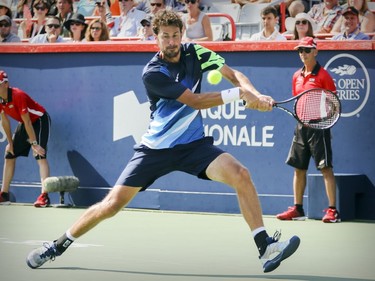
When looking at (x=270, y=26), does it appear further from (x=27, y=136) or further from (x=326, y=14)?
(x=27, y=136)


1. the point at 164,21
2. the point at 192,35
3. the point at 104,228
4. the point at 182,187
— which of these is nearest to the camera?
the point at 164,21

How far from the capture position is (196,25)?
14.1 m

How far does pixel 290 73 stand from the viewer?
12203 millimetres

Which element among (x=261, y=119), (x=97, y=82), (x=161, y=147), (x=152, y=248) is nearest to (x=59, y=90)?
(x=97, y=82)

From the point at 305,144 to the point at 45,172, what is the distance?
3.84m

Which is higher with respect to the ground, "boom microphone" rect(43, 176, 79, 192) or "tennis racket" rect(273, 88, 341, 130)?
"tennis racket" rect(273, 88, 341, 130)

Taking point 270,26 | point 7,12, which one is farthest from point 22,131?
point 7,12

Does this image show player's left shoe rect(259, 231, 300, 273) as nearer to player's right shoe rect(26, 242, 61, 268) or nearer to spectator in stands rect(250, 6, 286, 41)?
player's right shoe rect(26, 242, 61, 268)

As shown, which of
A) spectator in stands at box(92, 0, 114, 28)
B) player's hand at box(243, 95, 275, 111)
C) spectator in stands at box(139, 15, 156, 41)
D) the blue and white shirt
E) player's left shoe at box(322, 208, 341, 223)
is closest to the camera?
player's hand at box(243, 95, 275, 111)

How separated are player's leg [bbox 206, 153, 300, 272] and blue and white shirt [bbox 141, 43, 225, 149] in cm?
48

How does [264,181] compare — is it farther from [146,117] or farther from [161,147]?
[161,147]

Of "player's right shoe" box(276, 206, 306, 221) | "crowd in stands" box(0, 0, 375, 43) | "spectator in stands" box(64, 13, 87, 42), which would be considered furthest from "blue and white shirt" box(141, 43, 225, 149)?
"spectator in stands" box(64, 13, 87, 42)

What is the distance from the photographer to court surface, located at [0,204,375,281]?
7.62 metres

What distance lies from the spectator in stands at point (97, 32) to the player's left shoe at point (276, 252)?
733 centimetres
